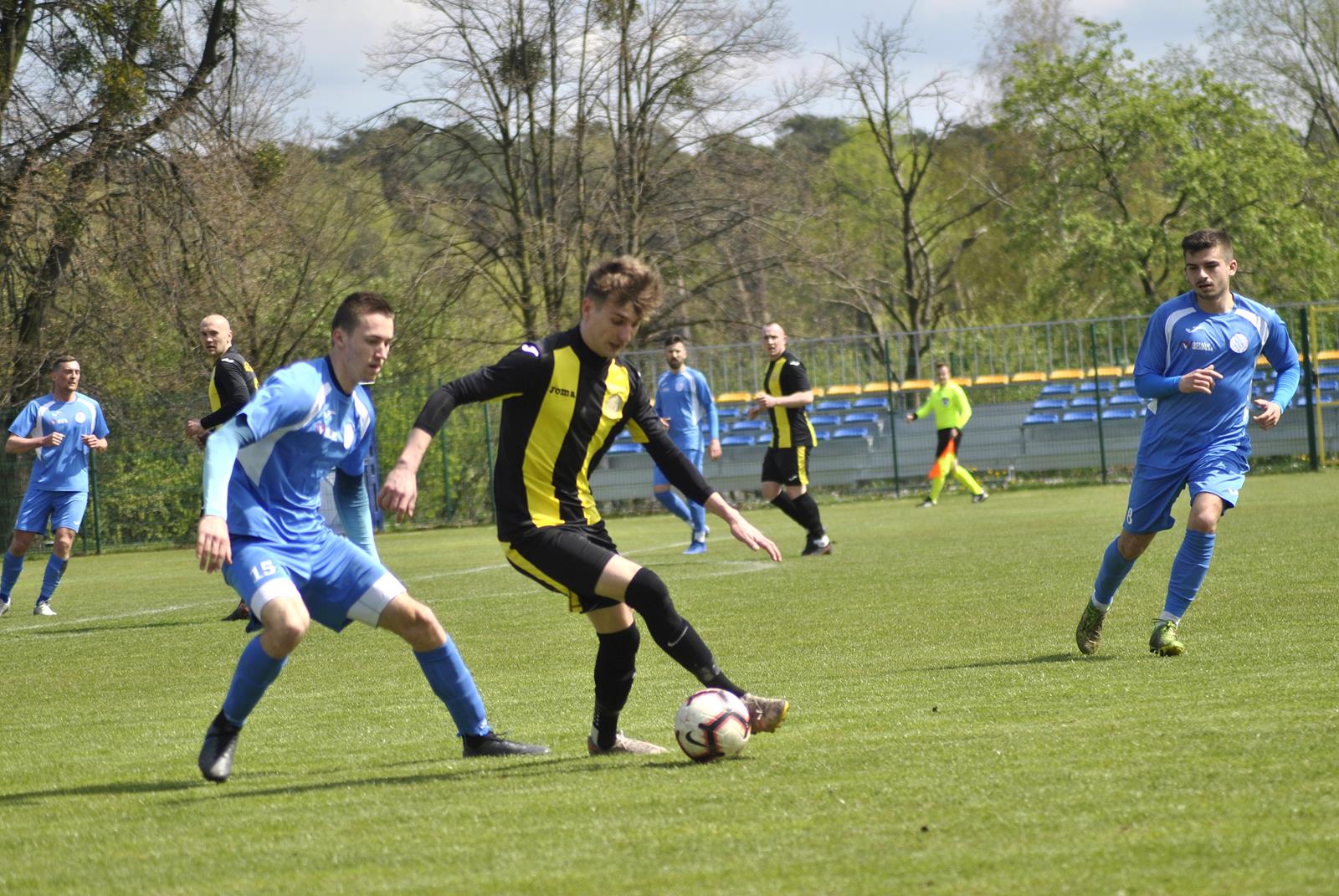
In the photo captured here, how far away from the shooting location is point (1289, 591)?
8.86 meters

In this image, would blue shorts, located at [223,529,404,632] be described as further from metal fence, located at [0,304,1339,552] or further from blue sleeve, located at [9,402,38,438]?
metal fence, located at [0,304,1339,552]

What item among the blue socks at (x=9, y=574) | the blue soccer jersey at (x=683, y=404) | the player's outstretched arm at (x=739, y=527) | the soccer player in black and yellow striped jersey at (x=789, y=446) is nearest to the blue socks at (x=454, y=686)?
the player's outstretched arm at (x=739, y=527)

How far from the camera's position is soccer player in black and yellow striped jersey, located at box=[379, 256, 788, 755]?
496cm

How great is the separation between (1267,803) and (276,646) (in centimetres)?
310

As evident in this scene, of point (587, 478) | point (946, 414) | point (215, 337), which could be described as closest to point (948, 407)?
point (946, 414)

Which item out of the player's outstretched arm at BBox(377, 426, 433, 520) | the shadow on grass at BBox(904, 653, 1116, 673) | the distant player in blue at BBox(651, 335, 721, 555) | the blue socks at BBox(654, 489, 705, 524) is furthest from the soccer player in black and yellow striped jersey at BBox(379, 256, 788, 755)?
the blue socks at BBox(654, 489, 705, 524)

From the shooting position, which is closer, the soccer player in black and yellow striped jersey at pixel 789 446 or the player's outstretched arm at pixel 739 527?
the player's outstretched arm at pixel 739 527

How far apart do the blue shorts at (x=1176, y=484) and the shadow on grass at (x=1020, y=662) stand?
0.66 meters

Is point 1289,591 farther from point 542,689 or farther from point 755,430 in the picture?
point 755,430

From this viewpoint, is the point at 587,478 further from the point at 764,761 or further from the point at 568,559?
the point at 764,761

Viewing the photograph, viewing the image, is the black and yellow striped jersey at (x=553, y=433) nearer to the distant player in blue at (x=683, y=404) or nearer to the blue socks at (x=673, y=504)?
the distant player in blue at (x=683, y=404)

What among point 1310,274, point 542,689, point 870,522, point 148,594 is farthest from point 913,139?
point 542,689

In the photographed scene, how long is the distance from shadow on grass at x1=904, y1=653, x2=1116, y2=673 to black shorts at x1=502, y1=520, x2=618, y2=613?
2291 millimetres

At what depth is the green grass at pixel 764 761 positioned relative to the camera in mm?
3518
